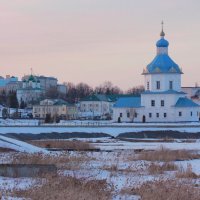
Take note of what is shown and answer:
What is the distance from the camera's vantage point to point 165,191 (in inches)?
479

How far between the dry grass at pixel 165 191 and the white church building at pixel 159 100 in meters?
58.1

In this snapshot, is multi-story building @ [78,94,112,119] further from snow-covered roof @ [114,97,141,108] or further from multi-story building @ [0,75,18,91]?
multi-story building @ [0,75,18,91]

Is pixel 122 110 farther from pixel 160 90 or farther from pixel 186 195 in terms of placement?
pixel 186 195

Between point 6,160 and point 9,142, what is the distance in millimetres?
7842

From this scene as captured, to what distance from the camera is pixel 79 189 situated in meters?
12.5

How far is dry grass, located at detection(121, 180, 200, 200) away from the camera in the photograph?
1163 centimetres

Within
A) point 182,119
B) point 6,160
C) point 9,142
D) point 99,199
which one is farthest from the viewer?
point 182,119

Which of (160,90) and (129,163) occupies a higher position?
(160,90)

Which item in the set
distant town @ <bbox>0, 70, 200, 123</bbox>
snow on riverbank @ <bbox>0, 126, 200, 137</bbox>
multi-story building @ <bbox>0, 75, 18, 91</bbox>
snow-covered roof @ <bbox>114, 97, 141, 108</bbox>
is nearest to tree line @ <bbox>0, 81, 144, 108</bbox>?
distant town @ <bbox>0, 70, 200, 123</bbox>

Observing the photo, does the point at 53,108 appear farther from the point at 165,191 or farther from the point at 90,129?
the point at 165,191

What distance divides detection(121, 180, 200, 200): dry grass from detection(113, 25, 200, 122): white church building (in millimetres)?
58101

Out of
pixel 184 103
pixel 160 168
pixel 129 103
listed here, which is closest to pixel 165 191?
pixel 160 168

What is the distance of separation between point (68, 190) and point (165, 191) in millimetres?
1994

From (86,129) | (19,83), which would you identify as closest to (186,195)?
(86,129)
